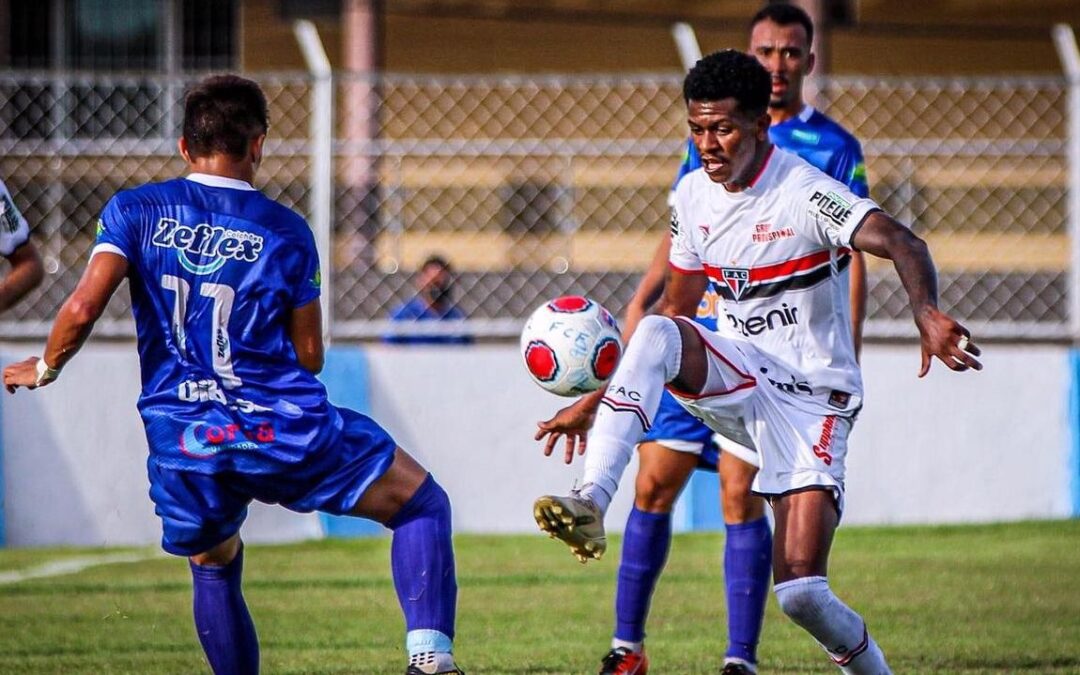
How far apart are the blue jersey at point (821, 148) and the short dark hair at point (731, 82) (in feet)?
2.87

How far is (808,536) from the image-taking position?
4.83 m

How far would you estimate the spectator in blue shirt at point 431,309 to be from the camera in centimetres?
1026

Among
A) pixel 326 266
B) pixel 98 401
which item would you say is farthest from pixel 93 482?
pixel 326 266

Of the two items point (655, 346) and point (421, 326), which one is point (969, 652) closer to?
point (655, 346)

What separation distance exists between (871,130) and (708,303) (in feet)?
25.9

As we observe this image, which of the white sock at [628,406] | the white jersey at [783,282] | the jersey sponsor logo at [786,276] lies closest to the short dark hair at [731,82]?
the white jersey at [783,282]

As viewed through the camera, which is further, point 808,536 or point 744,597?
point 744,597

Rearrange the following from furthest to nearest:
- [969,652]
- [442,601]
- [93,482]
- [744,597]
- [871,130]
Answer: [871,130]
[93,482]
[969,652]
[744,597]
[442,601]

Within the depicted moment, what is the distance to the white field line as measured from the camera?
8.74 m

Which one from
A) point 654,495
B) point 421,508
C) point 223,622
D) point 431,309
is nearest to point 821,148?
point 654,495

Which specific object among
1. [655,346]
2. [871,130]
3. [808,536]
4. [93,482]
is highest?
[871,130]

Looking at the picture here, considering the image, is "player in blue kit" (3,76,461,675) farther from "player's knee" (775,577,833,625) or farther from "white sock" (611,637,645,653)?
"white sock" (611,637,645,653)

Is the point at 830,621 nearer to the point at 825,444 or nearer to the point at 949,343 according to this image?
the point at 825,444

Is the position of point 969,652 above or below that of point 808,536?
below
